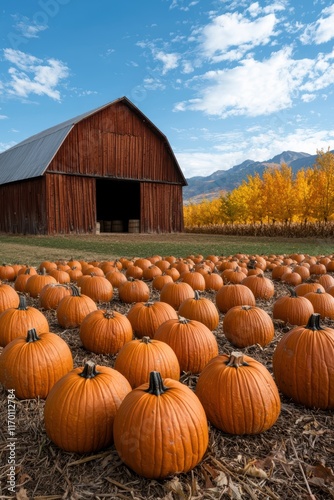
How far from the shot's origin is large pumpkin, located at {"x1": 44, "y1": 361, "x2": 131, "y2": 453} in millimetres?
2141

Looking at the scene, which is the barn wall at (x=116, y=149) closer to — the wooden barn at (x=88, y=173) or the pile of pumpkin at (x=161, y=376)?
the wooden barn at (x=88, y=173)

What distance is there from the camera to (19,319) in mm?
3670

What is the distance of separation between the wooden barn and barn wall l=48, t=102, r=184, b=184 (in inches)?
2.3

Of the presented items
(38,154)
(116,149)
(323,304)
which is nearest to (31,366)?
(323,304)

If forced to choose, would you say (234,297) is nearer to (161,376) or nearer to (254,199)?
(161,376)

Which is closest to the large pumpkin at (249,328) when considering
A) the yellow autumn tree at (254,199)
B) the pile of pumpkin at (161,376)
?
the pile of pumpkin at (161,376)

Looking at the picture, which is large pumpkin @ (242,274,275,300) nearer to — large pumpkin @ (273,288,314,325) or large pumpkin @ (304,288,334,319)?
large pumpkin @ (304,288,334,319)

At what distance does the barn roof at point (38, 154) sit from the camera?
23.0 metres

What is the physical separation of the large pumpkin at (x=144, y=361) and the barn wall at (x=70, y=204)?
68.2 ft

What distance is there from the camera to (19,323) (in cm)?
365

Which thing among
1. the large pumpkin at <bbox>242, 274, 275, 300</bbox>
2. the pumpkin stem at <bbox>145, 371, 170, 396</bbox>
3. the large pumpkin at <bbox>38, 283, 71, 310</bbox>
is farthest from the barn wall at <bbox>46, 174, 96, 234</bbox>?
the pumpkin stem at <bbox>145, 371, 170, 396</bbox>

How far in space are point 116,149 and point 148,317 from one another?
2251cm

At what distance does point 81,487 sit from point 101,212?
3409cm

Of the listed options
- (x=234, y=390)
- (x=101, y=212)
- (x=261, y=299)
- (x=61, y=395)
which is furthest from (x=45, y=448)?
(x=101, y=212)
